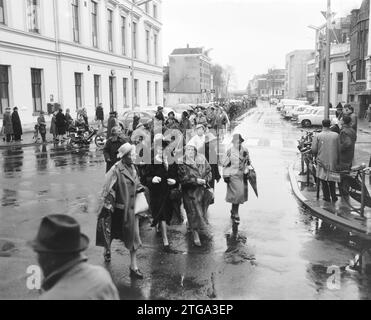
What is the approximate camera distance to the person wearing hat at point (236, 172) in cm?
854

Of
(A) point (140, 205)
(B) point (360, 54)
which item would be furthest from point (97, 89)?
(A) point (140, 205)

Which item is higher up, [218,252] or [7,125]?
[7,125]

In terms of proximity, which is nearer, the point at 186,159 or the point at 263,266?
the point at 263,266

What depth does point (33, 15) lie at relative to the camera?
3008 centimetres

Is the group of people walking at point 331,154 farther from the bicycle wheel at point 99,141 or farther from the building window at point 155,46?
the building window at point 155,46

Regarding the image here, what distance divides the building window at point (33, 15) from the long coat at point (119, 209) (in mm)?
26442

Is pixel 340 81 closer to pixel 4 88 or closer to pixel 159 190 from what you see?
pixel 4 88

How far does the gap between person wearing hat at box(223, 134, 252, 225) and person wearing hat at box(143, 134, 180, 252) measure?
149 cm

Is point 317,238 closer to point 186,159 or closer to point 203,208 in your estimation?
point 203,208

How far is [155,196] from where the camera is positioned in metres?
7.23

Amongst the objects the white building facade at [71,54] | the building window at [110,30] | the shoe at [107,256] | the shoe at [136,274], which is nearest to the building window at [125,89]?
the white building facade at [71,54]

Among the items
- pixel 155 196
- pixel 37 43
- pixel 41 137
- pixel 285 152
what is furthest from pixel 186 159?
pixel 37 43

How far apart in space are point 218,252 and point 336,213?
10.1 ft
